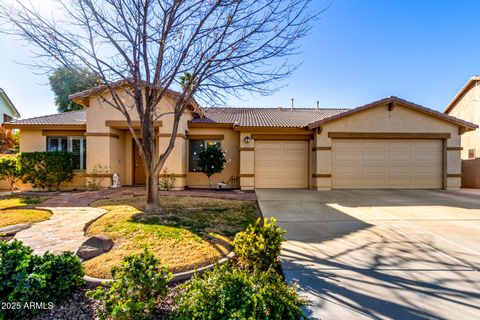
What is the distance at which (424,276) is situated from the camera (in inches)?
140

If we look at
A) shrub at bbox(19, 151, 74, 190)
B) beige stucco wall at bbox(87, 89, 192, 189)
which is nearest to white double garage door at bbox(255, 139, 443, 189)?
beige stucco wall at bbox(87, 89, 192, 189)

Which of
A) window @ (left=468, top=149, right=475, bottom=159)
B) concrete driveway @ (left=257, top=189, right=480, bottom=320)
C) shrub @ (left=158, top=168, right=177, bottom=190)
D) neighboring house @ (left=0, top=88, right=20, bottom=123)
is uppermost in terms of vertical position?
neighboring house @ (left=0, top=88, right=20, bottom=123)

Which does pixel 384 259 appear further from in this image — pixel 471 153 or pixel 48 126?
pixel 471 153

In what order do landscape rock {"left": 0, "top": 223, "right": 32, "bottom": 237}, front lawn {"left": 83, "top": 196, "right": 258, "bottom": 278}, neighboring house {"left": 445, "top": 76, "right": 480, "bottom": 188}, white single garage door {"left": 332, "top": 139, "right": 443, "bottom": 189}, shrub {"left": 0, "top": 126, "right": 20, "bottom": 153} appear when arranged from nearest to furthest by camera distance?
front lawn {"left": 83, "top": 196, "right": 258, "bottom": 278} → landscape rock {"left": 0, "top": 223, "right": 32, "bottom": 237} → white single garage door {"left": 332, "top": 139, "right": 443, "bottom": 189} → neighboring house {"left": 445, "top": 76, "right": 480, "bottom": 188} → shrub {"left": 0, "top": 126, "right": 20, "bottom": 153}

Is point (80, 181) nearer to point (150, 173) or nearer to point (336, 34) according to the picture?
point (150, 173)

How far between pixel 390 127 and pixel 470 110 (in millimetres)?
10190

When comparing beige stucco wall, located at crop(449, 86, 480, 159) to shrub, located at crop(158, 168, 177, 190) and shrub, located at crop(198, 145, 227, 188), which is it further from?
shrub, located at crop(158, 168, 177, 190)

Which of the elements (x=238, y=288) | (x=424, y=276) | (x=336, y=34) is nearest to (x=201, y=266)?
(x=238, y=288)

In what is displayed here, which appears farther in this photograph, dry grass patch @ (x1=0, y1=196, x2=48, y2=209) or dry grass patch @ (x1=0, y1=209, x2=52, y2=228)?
dry grass patch @ (x1=0, y1=196, x2=48, y2=209)

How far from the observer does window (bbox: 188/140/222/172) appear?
13.5 metres

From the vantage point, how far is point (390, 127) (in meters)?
12.2

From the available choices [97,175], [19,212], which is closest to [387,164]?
[97,175]

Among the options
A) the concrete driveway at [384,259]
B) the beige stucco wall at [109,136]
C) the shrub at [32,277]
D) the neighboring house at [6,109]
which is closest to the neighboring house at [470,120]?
the concrete driveway at [384,259]

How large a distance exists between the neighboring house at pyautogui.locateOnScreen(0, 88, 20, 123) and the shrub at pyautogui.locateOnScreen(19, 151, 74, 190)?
16.8 m
